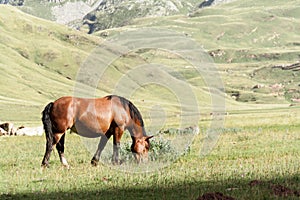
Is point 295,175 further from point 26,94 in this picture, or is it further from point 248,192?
point 26,94

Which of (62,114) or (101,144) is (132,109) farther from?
(62,114)

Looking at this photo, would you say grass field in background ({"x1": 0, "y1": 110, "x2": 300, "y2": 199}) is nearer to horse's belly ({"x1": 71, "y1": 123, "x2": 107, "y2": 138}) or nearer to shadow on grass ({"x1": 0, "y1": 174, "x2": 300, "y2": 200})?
shadow on grass ({"x1": 0, "y1": 174, "x2": 300, "y2": 200})

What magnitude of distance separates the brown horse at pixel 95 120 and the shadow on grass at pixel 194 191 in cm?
448

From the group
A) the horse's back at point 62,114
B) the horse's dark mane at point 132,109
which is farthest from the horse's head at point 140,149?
the horse's back at point 62,114

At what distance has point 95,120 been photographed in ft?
61.1

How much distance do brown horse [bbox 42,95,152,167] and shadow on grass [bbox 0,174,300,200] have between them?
448 centimetres

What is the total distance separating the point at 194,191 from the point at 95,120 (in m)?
6.91

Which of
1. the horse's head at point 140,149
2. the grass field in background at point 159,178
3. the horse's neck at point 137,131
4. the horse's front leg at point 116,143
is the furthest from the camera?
the horse's front leg at point 116,143

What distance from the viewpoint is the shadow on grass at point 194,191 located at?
11.9 metres

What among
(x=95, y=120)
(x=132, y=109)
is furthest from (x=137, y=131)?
(x=95, y=120)

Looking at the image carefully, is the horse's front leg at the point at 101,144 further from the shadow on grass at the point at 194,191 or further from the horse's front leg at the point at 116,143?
the shadow on grass at the point at 194,191

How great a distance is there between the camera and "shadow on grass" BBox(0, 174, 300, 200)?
11.9m

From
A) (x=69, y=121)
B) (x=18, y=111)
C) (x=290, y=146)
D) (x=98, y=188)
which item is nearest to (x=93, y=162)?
(x=69, y=121)

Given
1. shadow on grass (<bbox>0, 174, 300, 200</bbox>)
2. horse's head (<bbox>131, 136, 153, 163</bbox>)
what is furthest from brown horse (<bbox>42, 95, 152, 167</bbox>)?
shadow on grass (<bbox>0, 174, 300, 200</bbox>)
